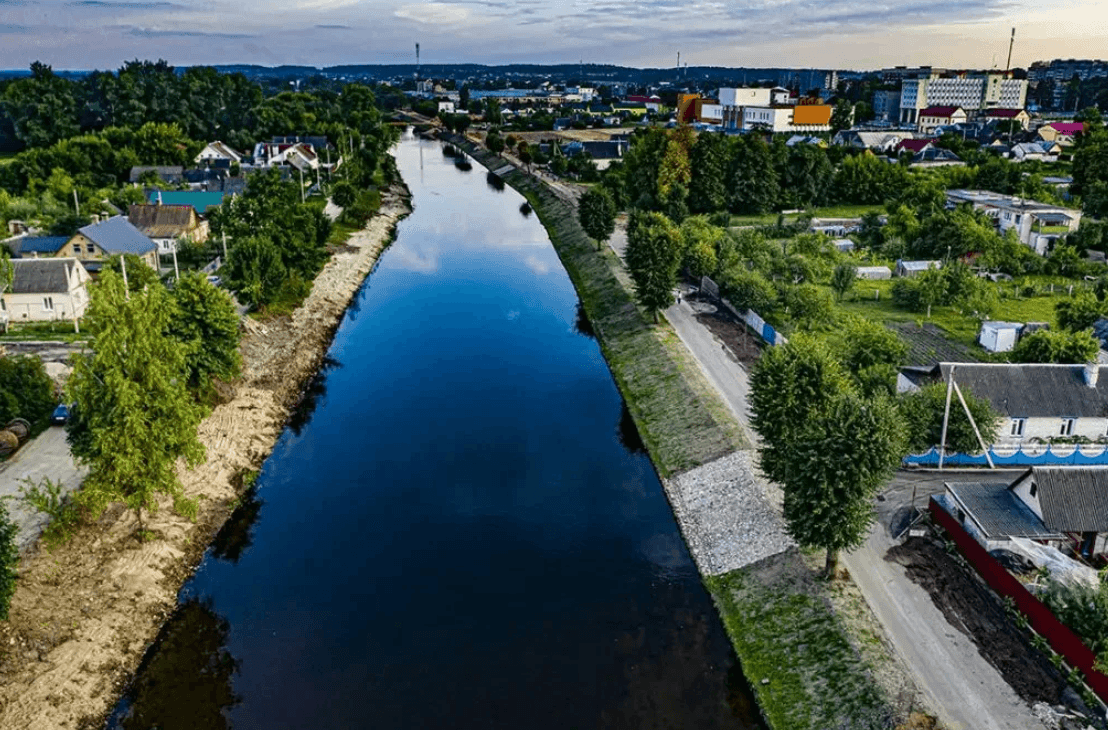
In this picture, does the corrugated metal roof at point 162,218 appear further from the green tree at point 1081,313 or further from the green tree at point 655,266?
the green tree at point 1081,313

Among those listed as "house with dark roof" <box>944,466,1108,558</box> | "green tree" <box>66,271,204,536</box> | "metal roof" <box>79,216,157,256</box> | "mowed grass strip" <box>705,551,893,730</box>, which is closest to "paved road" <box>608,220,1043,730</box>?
"mowed grass strip" <box>705,551,893,730</box>

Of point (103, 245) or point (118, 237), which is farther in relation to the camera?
point (118, 237)

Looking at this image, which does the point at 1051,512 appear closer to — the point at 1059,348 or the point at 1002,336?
the point at 1059,348

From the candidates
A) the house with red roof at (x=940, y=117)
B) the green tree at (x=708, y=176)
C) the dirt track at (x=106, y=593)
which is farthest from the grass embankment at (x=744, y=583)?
the house with red roof at (x=940, y=117)

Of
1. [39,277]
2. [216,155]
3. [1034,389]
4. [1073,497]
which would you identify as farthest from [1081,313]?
[216,155]

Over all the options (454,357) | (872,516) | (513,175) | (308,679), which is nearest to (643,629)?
(872,516)

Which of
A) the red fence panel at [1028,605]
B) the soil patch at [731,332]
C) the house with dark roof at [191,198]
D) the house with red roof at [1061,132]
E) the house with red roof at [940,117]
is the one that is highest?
the house with red roof at [940,117]
